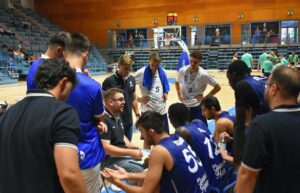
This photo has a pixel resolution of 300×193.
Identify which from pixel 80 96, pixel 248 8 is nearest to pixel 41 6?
pixel 248 8

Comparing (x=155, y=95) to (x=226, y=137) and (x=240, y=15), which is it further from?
(x=240, y=15)

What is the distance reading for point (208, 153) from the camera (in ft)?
9.80

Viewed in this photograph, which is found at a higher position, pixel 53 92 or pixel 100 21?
pixel 100 21

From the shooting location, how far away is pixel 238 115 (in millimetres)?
2816

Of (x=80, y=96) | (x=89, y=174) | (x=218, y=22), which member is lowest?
(x=89, y=174)

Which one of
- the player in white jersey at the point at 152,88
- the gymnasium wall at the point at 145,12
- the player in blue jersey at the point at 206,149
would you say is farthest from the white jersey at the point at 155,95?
the gymnasium wall at the point at 145,12

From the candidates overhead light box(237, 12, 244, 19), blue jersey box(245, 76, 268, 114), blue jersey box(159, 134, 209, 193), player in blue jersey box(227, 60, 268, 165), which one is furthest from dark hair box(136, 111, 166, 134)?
overhead light box(237, 12, 244, 19)

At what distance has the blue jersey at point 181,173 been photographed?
2523 millimetres

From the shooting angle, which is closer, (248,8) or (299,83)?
(299,83)

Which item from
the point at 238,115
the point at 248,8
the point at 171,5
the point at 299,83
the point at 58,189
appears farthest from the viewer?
the point at 171,5

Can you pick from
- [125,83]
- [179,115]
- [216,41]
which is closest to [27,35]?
[216,41]

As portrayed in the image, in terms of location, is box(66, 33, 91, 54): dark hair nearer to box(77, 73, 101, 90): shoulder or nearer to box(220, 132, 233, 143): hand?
box(77, 73, 101, 90): shoulder

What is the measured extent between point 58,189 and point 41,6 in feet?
108

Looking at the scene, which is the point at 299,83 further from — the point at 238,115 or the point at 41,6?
the point at 41,6
